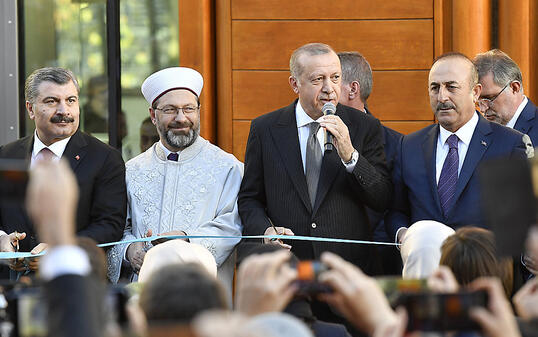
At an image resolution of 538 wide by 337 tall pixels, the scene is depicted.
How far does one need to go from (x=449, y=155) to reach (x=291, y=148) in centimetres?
80

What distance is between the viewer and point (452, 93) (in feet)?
15.9

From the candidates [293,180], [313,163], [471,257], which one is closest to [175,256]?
[293,180]

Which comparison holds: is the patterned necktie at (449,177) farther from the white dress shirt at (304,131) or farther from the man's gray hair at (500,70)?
the man's gray hair at (500,70)

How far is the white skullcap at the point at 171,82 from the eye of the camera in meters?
5.33

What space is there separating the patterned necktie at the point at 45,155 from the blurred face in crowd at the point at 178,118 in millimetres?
594

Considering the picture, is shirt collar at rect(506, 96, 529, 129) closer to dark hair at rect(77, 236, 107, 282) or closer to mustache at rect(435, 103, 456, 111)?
mustache at rect(435, 103, 456, 111)

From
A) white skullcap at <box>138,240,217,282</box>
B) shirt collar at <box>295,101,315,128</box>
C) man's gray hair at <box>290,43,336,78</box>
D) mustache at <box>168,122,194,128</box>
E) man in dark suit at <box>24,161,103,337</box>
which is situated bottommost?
white skullcap at <box>138,240,217,282</box>

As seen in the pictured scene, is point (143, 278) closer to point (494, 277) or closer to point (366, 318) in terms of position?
point (494, 277)

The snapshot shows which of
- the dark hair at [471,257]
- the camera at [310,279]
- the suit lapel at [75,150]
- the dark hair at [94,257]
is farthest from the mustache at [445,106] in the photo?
the camera at [310,279]

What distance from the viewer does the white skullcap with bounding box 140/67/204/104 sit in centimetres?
533

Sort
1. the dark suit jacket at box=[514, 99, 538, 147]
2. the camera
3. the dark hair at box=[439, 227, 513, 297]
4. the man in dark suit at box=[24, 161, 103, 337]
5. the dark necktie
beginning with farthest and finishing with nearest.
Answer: the dark suit jacket at box=[514, 99, 538, 147]
the dark necktie
the dark hair at box=[439, 227, 513, 297]
the camera
the man in dark suit at box=[24, 161, 103, 337]

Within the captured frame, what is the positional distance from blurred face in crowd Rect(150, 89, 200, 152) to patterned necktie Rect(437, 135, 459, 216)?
1366mm

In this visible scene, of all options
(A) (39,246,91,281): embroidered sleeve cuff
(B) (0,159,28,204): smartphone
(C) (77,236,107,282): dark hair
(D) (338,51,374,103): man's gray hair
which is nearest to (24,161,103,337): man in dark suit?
Result: (A) (39,246,91,281): embroidered sleeve cuff

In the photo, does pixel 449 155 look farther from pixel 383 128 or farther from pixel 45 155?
pixel 45 155
